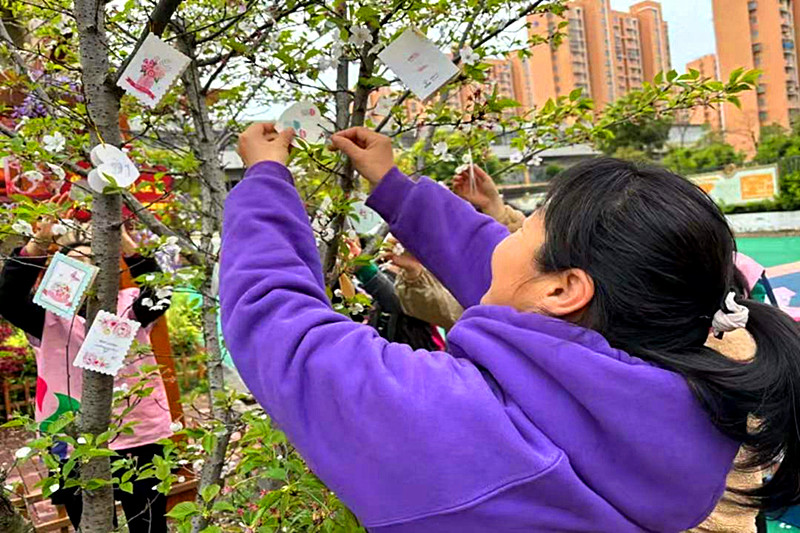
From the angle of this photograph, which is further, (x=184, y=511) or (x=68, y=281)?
(x=68, y=281)

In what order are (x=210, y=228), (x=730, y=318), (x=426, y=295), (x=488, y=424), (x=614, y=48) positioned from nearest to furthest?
(x=488, y=424) < (x=730, y=318) < (x=210, y=228) < (x=426, y=295) < (x=614, y=48)

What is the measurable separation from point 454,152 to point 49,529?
2.75 meters

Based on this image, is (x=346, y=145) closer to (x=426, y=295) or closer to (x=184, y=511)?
(x=184, y=511)

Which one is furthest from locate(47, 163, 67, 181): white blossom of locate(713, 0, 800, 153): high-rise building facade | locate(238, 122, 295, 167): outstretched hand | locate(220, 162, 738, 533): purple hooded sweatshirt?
locate(713, 0, 800, 153): high-rise building facade

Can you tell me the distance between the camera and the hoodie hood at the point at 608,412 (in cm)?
80

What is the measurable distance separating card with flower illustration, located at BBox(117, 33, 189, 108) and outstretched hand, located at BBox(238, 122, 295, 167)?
29 cm

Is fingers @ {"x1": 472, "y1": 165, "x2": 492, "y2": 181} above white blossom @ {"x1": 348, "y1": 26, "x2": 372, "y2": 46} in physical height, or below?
below

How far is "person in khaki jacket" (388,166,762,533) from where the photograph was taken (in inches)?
A: 55.8

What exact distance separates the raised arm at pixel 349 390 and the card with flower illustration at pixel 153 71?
0.56m

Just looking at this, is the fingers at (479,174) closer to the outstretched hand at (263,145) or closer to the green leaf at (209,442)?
the outstretched hand at (263,145)

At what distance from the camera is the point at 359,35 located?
1515 millimetres

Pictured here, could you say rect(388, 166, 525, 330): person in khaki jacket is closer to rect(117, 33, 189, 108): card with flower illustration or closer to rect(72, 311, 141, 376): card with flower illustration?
rect(72, 311, 141, 376): card with flower illustration

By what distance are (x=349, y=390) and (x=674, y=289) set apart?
46 cm

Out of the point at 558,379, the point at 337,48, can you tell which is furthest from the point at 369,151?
the point at 558,379
